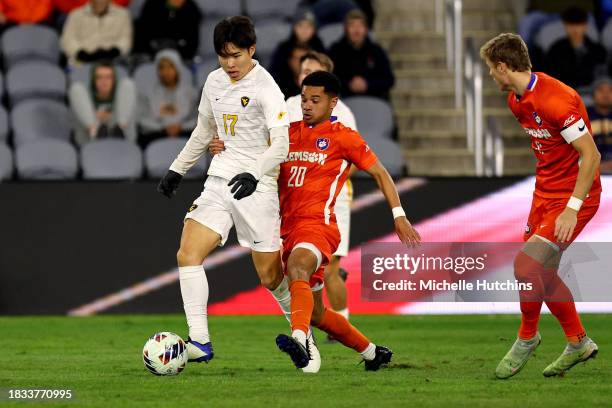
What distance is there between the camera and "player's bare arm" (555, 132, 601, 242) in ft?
25.7

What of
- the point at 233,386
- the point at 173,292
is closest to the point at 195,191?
the point at 173,292

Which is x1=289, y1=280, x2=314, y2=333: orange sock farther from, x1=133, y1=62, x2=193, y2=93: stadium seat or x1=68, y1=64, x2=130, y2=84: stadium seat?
x1=68, y1=64, x2=130, y2=84: stadium seat

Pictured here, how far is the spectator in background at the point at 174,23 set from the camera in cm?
1603

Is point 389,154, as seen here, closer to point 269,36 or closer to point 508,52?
point 269,36

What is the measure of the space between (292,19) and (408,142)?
6.45 ft

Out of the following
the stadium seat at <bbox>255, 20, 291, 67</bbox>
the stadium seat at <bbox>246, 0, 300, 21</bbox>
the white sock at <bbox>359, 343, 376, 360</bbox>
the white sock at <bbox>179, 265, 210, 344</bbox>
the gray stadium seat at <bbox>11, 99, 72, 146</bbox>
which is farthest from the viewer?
the stadium seat at <bbox>246, 0, 300, 21</bbox>

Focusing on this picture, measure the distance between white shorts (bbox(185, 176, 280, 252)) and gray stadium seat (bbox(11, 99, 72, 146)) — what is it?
21.0 feet

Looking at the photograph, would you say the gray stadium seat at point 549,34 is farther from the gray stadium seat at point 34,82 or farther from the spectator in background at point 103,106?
the gray stadium seat at point 34,82

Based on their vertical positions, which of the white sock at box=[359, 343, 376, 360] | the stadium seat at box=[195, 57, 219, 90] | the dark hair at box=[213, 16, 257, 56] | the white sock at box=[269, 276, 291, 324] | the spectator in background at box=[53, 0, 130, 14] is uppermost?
the dark hair at box=[213, 16, 257, 56]

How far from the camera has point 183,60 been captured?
16.0 meters

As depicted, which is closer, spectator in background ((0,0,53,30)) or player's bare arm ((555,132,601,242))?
player's bare arm ((555,132,601,242))

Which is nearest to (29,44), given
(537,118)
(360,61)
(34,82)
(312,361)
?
(34,82)

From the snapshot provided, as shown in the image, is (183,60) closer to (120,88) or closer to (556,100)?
(120,88)

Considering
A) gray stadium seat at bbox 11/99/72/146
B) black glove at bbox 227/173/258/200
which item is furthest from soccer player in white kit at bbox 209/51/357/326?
gray stadium seat at bbox 11/99/72/146
